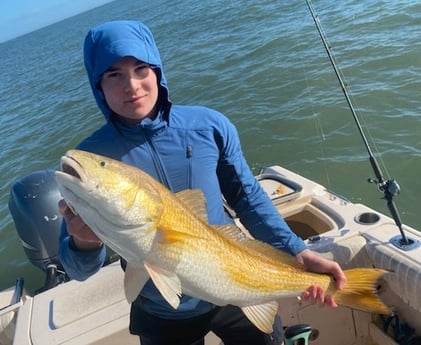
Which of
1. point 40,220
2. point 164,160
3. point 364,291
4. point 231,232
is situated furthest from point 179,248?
point 40,220

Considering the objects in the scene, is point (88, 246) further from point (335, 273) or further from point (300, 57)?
point (300, 57)

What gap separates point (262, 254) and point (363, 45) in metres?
11.1

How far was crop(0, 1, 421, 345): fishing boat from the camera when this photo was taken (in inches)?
133

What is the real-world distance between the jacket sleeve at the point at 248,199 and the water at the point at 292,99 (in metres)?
4.12

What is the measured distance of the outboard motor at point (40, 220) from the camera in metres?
5.50

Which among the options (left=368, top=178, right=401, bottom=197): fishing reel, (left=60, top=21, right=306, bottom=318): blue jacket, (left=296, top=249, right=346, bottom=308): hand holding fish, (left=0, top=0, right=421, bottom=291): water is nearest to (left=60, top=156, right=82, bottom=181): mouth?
(left=60, top=21, right=306, bottom=318): blue jacket

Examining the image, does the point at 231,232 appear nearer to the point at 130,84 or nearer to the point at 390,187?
the point at 130,84

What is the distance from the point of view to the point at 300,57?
13.0 metres

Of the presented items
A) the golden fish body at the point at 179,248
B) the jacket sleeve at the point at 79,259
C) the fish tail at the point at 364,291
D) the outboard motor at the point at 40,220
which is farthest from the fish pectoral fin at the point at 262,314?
the outboard motor at the point at 40,220

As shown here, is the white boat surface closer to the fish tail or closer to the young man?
the young man

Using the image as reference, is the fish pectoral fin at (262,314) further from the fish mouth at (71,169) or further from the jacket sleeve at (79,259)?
the fish mouth at (71,169)

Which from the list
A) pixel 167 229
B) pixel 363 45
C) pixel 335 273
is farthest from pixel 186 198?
pixel 363 45

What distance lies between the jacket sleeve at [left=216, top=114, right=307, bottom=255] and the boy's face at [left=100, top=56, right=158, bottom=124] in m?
0.47

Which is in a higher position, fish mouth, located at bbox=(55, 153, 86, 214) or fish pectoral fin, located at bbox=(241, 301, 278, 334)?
fish mouth, located at bbox=(55, 153, 86, 214)
